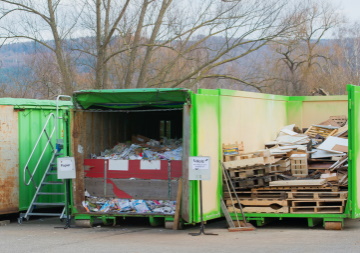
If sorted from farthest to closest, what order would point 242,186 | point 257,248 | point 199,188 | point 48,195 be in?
point 48,195 → point 242,186 → point 199,188 → point 257,248

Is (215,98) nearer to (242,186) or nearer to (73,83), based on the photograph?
(242,186)

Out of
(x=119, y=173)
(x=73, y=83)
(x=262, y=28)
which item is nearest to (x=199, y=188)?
(x=119, y=173)

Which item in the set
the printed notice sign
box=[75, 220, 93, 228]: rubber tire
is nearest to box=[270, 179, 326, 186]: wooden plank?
the printed notice sign

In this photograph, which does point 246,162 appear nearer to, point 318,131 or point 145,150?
point 145,150

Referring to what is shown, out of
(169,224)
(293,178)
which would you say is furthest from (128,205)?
(293,178)

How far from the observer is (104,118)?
15.8 m

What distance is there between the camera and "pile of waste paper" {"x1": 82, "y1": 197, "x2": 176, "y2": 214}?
45.8 feet

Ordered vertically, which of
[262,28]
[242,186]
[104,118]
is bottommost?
[242,186]

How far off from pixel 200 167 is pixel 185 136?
783 millimetres

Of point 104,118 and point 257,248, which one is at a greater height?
point 104,118

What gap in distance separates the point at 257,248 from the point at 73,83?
706 inches

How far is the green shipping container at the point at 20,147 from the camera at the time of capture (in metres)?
15.5

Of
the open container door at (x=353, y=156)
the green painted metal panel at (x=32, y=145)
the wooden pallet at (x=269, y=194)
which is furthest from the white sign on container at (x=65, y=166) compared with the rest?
the open container door at (x=353, y=156)

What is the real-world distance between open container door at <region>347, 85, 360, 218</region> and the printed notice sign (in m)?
3.03
